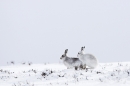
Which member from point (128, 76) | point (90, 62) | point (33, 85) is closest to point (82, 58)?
point (90, 62)

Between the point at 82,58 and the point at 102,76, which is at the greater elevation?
the point at 82,58

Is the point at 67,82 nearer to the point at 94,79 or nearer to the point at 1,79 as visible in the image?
the point at 94,79

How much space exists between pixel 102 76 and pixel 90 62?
164 inches

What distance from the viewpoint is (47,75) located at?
1224cm

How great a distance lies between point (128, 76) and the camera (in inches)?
438

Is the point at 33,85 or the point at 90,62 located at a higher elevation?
the point at 90,62

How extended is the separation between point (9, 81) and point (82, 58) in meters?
5.26

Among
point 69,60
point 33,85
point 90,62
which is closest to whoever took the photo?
point 33,85

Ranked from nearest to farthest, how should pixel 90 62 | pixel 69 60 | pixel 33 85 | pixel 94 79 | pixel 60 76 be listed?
pixel 33 85
pixel 94 79
pixel 60 76
pixel 90 62
pixel 69 60

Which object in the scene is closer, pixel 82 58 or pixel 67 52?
pixel 82 58

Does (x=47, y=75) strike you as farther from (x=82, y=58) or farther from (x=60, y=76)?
(x=82, y=58)

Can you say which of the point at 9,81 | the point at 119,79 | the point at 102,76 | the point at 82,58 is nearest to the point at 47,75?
the point at 9,81

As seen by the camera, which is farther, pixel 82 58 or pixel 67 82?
pixel 82 58

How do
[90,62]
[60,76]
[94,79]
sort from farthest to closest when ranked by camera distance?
1. [90,62]
2. [60,76]
3. [94,79]
